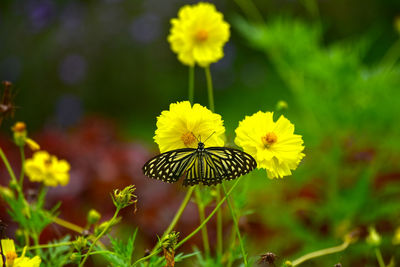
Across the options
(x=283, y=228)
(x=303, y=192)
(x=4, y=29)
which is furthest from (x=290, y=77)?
(x=4, y=29)

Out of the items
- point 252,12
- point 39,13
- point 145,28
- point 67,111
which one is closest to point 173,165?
point 67,111

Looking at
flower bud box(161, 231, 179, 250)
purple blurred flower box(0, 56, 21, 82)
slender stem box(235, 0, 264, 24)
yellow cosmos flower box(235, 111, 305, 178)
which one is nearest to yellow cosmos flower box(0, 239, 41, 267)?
flower bud box(161, 231, 179, 250)

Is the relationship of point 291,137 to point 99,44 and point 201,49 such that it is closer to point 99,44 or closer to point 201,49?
point 201,49

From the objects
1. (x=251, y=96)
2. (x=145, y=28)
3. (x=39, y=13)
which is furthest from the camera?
(x=251, y=96)

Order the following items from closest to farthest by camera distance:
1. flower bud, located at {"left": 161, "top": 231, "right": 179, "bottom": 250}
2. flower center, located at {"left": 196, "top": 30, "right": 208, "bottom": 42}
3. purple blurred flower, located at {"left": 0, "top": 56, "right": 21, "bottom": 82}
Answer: flower bud, located at {"left": 161, "top": 231, "right": 179, "bottom": 250}
flower center, located at {"left": 196, "top": 30, "right": 208, "bottom": 42}
purple blurred flower, located at {"left": 0, "top": 56, "right": 21, "bottom": 82}

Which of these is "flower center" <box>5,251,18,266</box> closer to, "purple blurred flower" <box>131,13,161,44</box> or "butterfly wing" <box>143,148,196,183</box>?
"butterfly wing" <box>143,148,196,183</box>

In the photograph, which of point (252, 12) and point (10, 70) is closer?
point (10, 70)

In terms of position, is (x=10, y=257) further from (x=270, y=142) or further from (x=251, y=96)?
(x=251, y=96)
